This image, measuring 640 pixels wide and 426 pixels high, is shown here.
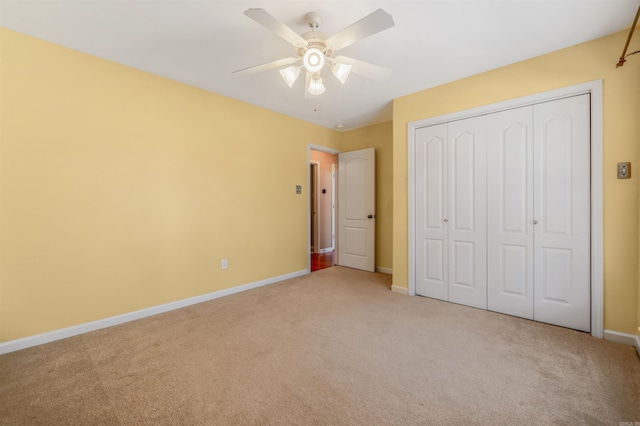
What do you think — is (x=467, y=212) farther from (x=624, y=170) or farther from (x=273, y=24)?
(x=273, y=24)

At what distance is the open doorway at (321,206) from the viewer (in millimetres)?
6551

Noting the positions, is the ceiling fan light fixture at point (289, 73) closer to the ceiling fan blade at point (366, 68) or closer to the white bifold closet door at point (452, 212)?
the ceiling fan blade at point (366, 68)

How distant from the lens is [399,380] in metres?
1.83

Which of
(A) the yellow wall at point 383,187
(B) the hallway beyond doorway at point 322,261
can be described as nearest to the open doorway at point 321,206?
(B) the hallway beyond doorway at point 322,261

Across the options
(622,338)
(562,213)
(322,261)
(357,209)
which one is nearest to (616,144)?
(562,213)

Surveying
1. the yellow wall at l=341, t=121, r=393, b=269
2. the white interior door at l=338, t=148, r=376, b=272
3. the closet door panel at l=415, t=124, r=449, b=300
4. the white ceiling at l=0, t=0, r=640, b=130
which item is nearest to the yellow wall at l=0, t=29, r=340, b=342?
the white ceiling at l=0, t=0, r=640, b=130

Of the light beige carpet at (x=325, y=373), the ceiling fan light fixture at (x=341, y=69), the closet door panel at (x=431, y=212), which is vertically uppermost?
the ceiling fan light fixture at (x=341, y=69)

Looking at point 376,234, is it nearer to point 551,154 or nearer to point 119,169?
point 551,154

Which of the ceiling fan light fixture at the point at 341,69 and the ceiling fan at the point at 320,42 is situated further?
the ceiling fan light fixture at the point at 341,69

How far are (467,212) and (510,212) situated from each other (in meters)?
0.41

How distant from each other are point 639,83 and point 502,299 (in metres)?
2.18

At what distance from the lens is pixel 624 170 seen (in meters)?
2.26

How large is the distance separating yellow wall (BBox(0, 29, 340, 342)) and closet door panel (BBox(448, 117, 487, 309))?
8.33ft

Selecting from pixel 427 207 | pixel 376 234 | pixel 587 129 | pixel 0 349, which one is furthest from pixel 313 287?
pixel 587 129
